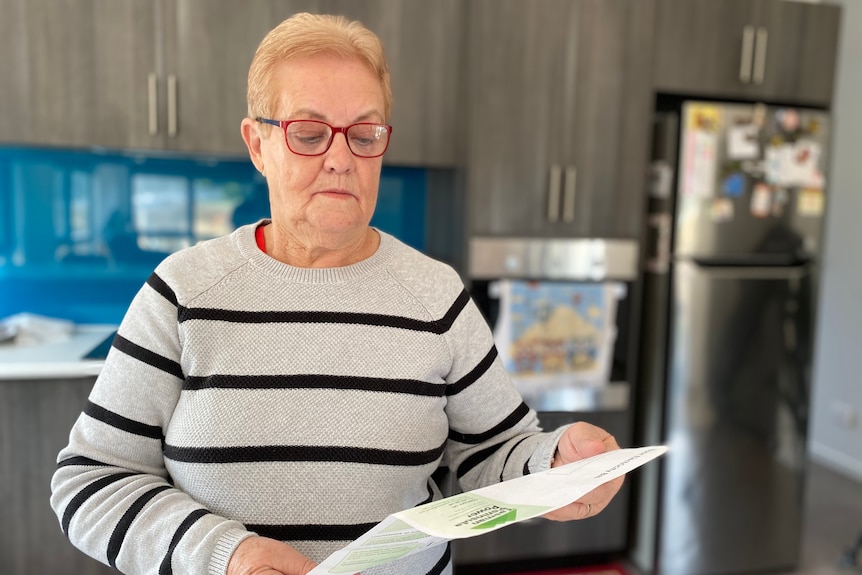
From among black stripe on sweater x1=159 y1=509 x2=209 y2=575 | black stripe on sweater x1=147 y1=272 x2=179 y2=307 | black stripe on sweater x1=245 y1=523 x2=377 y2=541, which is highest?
black stripe on sweater x1=147 y1=272 x2=179 y2=307

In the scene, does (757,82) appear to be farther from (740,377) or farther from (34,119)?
(34,119)

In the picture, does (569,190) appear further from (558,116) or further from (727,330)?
(727,330)

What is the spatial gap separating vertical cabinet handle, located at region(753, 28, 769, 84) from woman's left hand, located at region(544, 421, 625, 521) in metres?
2.11

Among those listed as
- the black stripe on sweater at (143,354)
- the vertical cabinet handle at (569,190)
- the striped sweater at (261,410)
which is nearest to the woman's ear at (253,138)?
the striped sweater at (261,410)

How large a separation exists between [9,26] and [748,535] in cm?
303

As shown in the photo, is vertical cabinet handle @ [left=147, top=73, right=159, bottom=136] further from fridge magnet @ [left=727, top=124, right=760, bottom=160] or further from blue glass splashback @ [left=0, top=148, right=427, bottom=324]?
fridge magnet @ [left=727, top=124, right=760, bottom=160]

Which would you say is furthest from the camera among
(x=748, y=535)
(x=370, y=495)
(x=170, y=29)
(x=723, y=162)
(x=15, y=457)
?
(x=748, y=535)

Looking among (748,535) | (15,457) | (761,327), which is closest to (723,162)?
(761,327)

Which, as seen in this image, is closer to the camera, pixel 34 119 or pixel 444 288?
pixel 444 288

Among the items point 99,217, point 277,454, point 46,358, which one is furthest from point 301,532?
point 99,217

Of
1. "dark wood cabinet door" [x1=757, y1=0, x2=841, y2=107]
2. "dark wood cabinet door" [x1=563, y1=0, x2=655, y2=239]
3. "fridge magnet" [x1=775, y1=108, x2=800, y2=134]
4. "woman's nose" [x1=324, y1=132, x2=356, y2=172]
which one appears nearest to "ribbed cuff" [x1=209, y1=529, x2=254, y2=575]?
"woman's nose" [x1=324, y1=132, x2=356, y2=172]

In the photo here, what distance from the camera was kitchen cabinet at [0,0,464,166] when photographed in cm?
212

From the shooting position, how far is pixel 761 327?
2562 mm

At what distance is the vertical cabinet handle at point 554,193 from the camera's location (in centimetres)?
242
